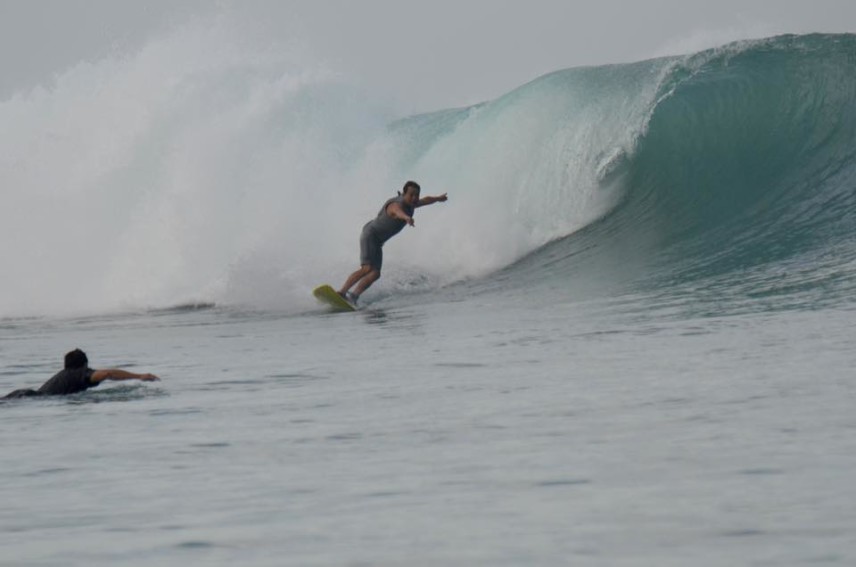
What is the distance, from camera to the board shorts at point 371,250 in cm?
1557

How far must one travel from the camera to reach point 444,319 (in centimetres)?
1321

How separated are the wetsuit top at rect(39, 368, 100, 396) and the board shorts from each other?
261 inches

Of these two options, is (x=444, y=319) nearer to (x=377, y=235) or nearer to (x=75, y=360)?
(x=377, y=235)

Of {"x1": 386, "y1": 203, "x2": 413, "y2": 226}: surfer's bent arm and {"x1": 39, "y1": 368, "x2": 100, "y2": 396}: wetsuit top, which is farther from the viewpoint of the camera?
{"x1": 386, "y1": 203, "x2": 413, "y2": 226}: surfer's bent arm

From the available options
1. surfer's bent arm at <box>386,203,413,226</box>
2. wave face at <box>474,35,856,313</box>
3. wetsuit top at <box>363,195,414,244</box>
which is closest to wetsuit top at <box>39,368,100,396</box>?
wave face at <box>474,35,856,313</box>

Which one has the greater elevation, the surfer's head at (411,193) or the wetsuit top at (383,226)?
the surfer's head at (411,193)

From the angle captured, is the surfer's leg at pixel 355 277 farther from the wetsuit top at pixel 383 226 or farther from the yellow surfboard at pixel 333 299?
the wetsuit top at pixel 383 226

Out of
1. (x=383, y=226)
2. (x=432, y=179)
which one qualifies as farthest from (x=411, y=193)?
(x=432, y=179)

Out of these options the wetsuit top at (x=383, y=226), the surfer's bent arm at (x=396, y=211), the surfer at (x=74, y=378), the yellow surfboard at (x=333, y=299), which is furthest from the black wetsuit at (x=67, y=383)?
the wetsuit top at (x=383, y=226)

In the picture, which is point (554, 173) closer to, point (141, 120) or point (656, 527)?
point (141, 120)

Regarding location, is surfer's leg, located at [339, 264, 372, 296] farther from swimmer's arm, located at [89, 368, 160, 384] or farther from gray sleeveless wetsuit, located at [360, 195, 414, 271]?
swimmer's arm, located at [89, 368, 160, 384]

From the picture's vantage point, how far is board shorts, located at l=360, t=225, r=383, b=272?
15570 mm

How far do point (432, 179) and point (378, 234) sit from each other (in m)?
6.39

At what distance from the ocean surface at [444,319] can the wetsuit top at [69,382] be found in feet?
0.24
